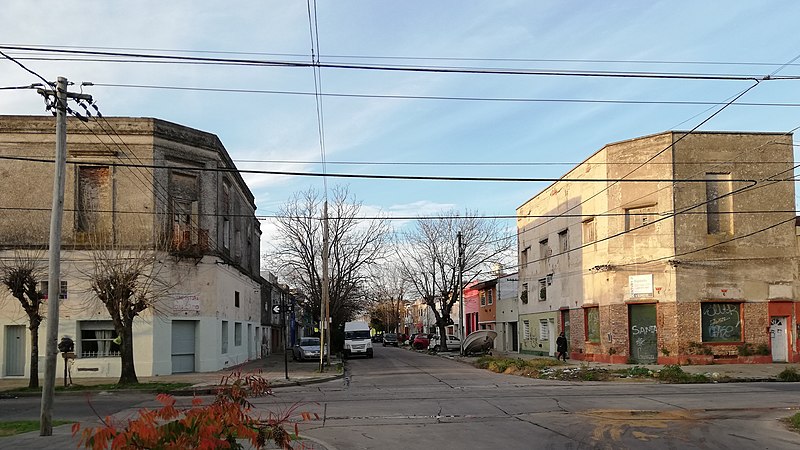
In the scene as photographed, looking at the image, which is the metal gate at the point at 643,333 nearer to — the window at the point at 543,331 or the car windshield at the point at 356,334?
the window at the point at 543,331

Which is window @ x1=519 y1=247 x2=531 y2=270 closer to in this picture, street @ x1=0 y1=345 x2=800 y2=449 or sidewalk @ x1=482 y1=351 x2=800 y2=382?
sidewalk @ x1=482 y1=351 x2=800 y2=382

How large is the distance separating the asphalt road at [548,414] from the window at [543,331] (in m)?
18.3

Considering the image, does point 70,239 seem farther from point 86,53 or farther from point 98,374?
point 86,53

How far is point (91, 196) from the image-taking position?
28562 millimetres

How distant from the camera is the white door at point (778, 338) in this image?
30.8 m

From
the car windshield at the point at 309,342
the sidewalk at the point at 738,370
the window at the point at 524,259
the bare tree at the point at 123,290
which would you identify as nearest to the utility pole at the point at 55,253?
the bare tree at the point at 123,290

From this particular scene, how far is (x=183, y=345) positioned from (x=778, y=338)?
26.2 m

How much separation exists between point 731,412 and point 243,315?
29456 millimetres

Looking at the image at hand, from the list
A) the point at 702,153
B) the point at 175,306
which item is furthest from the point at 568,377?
the point at 175,306

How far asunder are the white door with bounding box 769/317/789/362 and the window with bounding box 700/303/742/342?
1.58 metres

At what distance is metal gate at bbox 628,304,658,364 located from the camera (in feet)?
102

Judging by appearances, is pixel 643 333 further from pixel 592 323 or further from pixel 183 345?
pixel 183 345

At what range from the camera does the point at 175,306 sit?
29672 millimetres

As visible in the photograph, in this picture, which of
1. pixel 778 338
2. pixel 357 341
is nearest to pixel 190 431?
pixel 778 338
